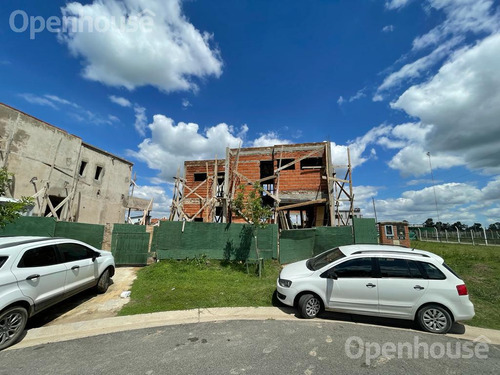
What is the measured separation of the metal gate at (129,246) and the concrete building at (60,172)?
879cm

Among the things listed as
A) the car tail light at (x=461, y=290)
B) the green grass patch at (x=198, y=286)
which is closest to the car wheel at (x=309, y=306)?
the green grass patch at (x=198, y=286)

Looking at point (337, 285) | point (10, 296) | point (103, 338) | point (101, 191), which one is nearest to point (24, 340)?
point (10, 296)

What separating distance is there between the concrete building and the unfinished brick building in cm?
757

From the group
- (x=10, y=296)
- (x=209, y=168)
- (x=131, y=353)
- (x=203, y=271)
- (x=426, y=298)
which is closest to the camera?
(x=131, y=353)

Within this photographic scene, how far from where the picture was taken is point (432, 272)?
488cm

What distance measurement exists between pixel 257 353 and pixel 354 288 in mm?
2640

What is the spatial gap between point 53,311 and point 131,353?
12.0ft

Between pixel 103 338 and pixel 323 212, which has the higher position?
pixel 323 212

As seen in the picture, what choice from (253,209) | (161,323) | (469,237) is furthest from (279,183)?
(469,237)

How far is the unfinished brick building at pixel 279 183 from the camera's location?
15359 millimetres

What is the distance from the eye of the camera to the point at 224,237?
1121 centimetres

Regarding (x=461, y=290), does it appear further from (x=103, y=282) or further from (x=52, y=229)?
(x=52, y=229)

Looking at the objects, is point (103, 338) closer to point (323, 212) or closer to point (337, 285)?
point (337, 285)

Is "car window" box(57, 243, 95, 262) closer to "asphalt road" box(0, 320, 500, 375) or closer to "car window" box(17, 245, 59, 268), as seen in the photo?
"car window" box(17, 245, 59, 268)
